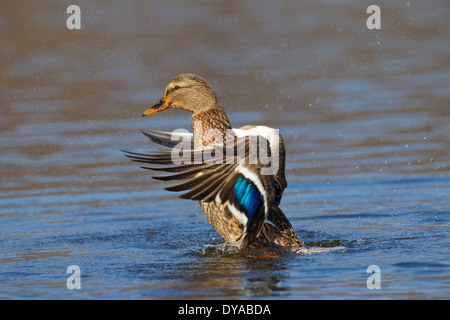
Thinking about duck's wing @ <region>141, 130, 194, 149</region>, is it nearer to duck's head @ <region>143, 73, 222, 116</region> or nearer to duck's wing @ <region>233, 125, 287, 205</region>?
duck's head @ <region>143, 73, 222, 116</region>

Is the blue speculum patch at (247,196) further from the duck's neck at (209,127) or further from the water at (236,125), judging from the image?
the duck's neck at (209,127)

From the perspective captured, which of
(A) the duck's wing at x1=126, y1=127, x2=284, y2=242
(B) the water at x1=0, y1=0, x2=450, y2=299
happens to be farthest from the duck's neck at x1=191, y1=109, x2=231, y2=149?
(B) the water at x1=0, y1=0, x2=450, y2=299

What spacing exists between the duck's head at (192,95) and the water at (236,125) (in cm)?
124

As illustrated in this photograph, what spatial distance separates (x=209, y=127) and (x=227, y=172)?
98 cm

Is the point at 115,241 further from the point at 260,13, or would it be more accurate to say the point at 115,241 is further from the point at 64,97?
the point at 260,13

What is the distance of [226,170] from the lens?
6742 mm

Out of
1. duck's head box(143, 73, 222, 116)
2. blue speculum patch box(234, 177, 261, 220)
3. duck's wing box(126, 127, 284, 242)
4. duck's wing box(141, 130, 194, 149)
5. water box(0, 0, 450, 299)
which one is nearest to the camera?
duck's wing box(126, 127, 284, 242)

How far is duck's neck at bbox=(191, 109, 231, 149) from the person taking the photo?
7.52 m

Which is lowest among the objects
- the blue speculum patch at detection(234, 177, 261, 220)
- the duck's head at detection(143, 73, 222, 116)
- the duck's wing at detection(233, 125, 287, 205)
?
the blue speculum patch at detection(234, 177, 261, 220)

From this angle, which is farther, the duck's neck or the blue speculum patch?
the duck's neck

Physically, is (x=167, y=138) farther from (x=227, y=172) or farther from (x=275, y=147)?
(x=227, y=172)

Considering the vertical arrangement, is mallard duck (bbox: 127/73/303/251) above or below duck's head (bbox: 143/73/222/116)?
below

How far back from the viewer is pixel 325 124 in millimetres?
11945

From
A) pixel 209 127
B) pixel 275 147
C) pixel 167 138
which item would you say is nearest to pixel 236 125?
pixel 167 138
